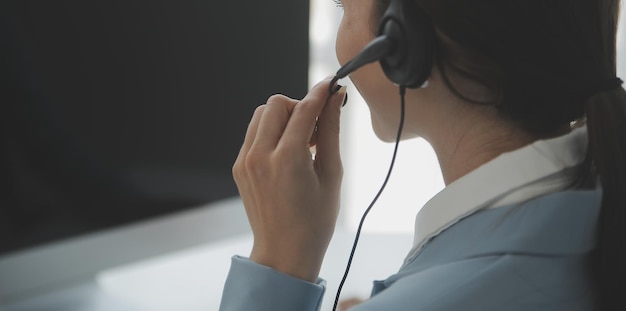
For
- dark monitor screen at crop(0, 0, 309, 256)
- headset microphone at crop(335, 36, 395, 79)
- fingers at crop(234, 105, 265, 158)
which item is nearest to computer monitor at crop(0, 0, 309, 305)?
dark monitor screen at crop(0, 0, 309, 256)

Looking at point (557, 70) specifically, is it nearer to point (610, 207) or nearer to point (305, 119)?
point (610, 207)

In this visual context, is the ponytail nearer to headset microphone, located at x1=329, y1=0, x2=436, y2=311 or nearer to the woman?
the woman

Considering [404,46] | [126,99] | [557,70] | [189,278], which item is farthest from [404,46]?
[189,278]

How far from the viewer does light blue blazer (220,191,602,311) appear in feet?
1.99

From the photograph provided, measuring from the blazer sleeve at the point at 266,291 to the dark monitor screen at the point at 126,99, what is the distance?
20.5 inches

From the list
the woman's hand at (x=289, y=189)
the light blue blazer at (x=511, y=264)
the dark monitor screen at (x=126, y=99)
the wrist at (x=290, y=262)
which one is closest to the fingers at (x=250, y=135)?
the woman's hand at (x=289, y=189)

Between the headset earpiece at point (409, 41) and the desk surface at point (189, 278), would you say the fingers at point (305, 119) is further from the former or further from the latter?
the desk surface at point (189, 278)

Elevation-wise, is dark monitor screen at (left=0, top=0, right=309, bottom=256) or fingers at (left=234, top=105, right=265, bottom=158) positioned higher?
dark monitor screen at (left=0, top=0, right=309, bottom=256)

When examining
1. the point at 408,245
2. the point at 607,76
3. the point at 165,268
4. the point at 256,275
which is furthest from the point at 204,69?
the point at 607,76

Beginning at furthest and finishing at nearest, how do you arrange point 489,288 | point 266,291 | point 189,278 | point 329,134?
1. point 189,278
2. point 329,134
3. point 266,291
4. point 489,288

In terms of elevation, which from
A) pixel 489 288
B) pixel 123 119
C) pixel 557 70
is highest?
pixel 123 119

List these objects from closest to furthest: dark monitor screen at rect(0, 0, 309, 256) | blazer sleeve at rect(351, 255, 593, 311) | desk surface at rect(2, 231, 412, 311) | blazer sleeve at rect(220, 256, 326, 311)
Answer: blazer sleeve at rect(351, 255, 593, 311), blazer sleeve at rect(220, 256, 326, 311), dark monitor screen at rect(0, 0, 309, 256), desk surface at rect(2, 231, 412, 311)

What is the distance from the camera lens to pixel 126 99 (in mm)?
1225

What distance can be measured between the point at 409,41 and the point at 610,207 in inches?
8.3
